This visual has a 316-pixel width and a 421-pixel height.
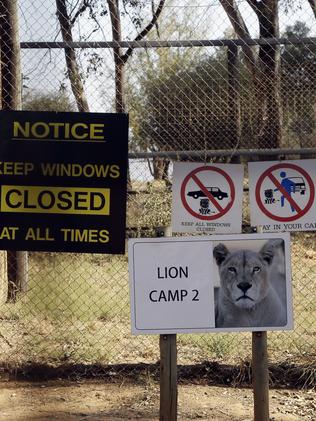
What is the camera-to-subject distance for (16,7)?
5504mm

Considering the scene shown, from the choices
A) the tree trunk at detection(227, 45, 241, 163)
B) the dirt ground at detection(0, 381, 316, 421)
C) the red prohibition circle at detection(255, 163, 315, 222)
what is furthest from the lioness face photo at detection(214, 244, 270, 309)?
the tree trunk at detection(227, 45, 241, 163)

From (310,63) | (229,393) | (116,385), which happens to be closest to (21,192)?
(116,385)

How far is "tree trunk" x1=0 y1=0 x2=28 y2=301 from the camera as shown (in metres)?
5.43

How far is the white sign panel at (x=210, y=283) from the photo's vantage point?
3945 mm

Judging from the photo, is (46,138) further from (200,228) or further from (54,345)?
(54,345)

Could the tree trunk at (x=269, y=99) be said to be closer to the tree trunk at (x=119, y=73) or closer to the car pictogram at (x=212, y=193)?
the tree trunk at (x=119, y=73)

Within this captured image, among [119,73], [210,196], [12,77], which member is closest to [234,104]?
[119,73]

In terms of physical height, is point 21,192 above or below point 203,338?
above

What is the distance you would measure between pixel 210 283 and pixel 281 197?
939 mm

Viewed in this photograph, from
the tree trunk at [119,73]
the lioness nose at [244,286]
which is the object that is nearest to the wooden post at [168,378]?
the lioness nose at [244,286]

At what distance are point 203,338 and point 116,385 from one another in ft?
3.44

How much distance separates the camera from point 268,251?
156 inches

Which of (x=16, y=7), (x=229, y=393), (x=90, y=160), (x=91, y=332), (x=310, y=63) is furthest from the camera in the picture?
(x=310, y=63)

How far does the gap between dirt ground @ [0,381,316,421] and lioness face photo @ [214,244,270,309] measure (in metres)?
0.99
